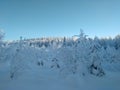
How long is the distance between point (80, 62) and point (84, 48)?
2.99m

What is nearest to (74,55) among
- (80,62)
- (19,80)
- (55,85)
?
(80,62)

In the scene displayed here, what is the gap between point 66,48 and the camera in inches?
1419

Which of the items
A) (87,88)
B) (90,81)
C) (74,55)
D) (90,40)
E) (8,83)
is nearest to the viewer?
(87,88)

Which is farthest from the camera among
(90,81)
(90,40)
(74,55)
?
(90,40)

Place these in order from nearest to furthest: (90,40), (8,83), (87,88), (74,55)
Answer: (87,88), (8,83), (74,55), (90,40)

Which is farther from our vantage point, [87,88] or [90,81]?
[90,81]

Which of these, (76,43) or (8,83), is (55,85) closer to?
(8,83)

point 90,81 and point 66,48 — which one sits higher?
point 66,48

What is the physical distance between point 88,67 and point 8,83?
15086 millimetres

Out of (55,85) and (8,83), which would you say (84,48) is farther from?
(8,83)

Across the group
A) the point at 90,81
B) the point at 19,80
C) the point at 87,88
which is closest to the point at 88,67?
the point at 90,81

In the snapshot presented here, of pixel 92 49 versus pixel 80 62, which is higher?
pixel 92 49

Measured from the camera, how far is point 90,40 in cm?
3697

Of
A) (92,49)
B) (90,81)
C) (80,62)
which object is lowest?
(90,81)
